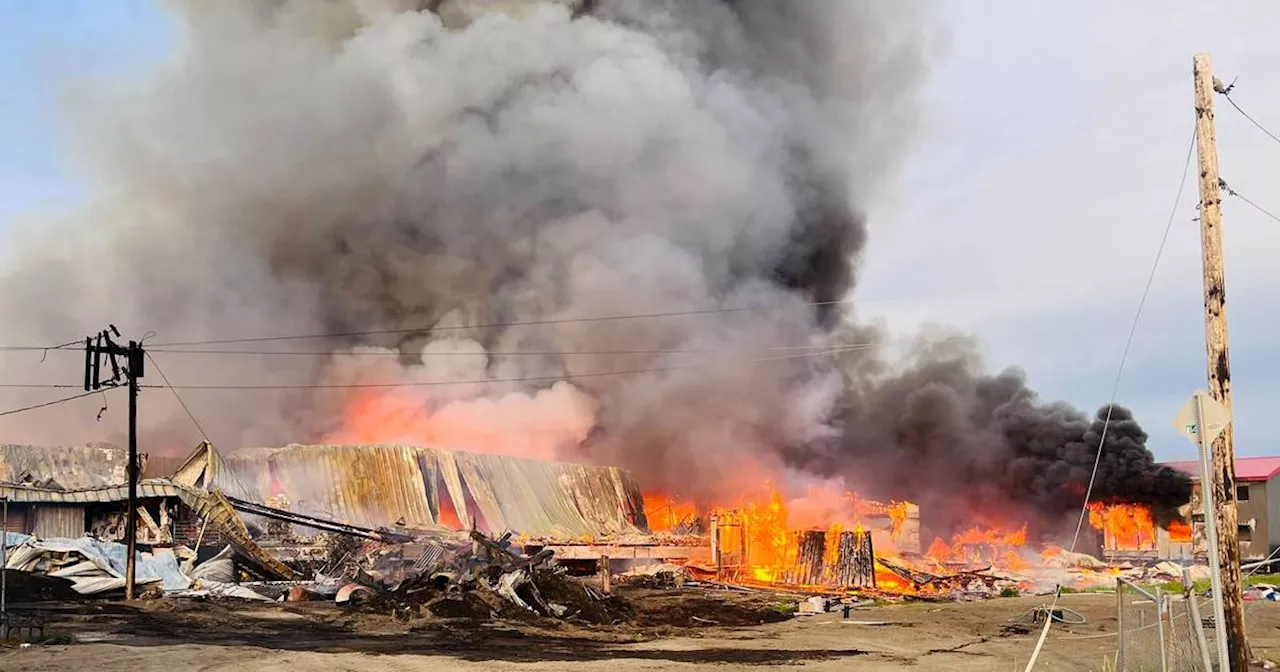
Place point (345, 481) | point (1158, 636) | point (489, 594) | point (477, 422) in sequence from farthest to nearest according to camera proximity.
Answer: point (477, 422) → point (345, 481) → point (489, 594) → point (1158, 636)

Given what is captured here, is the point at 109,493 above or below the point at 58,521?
above

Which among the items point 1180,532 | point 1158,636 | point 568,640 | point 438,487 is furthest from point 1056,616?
point 438,487

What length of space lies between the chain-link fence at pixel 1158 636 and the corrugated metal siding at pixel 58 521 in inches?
1385

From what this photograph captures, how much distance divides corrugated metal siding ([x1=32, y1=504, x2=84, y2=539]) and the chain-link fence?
35.2m

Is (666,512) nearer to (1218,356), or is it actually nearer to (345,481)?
(345,481)

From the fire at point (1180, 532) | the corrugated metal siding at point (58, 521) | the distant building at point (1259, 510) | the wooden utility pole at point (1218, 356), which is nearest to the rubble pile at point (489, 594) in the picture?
the corrugated metal siding at point (58, 521)

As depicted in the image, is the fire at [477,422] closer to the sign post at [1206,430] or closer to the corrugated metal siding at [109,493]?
the corrugated metal siding at [109,493]

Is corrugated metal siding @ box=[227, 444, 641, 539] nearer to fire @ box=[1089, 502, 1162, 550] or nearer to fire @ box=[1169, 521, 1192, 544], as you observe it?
fire @ box=[1089, 502, 1162, 550]

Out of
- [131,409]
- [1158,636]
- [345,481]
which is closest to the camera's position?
[1158,636]

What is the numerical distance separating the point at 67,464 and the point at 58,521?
782 centimetres

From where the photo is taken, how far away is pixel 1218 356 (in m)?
14.6

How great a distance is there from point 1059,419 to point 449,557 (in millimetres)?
32981

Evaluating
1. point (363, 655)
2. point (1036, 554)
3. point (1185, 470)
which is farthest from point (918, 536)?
point (363, 655)

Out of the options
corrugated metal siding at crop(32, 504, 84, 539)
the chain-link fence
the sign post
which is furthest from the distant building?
corrugated metal siding at crop(32, 504, 84, 539)
